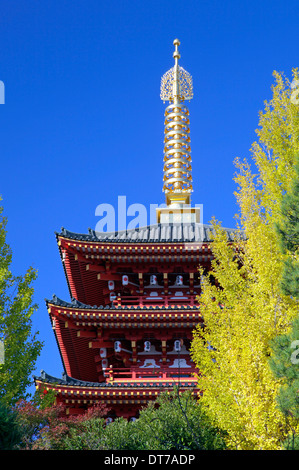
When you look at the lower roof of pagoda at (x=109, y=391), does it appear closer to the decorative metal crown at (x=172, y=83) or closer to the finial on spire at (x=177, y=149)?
the finial on spire at (x=177, y=149)

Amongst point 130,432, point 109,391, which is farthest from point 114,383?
point 130,432

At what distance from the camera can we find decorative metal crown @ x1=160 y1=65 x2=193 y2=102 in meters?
30.6

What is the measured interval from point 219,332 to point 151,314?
5908 millimetres

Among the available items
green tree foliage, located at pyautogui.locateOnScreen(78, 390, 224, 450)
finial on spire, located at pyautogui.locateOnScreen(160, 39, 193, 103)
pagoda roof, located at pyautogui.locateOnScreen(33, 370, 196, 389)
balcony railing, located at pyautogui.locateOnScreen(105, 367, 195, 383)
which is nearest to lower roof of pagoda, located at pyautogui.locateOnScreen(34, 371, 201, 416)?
pagoda roof, located at pyautogui.locateOnScreen(33, 370, 196, 389)

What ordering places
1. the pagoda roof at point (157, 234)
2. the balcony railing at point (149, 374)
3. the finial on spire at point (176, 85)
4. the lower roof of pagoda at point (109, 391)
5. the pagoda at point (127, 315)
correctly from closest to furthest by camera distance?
the lower roof of pagoda at point (109, 391), the pagoda at point (127, 315), the balcony railing at point (149, 374), the pagoda roof at point (157, 234), the finial on spire at point (176, 85)

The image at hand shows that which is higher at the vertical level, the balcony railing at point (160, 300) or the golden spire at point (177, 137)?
the golden spire at point (177, 137)

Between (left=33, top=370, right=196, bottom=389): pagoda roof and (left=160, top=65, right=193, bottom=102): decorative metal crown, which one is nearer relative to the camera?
(left=33, top=370, right=196, bottom=389): pagoda roof

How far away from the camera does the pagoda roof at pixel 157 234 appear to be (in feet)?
66.0

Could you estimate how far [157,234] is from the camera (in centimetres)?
2216

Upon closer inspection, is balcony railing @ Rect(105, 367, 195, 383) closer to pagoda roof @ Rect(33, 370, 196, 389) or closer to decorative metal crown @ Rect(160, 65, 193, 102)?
pagoda roof @ Rect(33, 370, 196, 389)

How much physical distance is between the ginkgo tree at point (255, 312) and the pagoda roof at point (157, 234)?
16.1ft

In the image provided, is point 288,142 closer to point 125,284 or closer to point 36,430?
point 125,284

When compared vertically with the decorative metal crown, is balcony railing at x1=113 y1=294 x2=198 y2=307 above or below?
below

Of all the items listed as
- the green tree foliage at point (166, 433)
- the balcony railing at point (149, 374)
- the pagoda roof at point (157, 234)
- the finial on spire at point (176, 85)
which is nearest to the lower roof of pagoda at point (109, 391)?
the balcony railing at point (149, 374)
